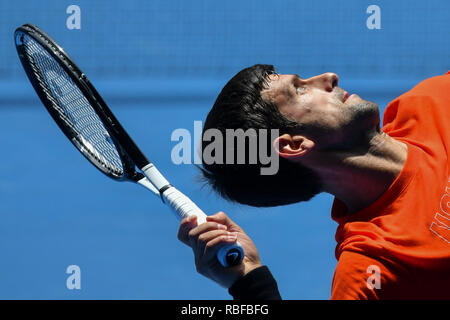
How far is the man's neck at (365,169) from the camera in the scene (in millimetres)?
2449

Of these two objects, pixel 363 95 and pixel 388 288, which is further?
pixel 363 95

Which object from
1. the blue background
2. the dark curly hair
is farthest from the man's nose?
the blue background

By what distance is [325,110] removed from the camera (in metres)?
2.47

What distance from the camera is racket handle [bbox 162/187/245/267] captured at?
218 centimetres

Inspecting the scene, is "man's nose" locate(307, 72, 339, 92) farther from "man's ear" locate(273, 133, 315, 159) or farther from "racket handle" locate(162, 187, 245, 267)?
"racket handle" locate(162, 187, 245, 267)

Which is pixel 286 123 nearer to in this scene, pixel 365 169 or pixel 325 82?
pixel 325 82

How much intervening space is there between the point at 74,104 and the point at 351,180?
1.42 metres

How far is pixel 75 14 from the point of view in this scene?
21.5 ft

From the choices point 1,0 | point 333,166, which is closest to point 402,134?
point 333,166

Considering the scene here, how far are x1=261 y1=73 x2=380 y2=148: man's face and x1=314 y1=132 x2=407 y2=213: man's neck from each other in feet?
0.17

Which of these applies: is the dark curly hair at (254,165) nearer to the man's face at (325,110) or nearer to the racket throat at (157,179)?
the man's face at (325,110)

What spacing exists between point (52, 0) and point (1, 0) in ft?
1.91

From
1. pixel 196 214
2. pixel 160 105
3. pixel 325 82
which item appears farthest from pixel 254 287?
pixel 160 105

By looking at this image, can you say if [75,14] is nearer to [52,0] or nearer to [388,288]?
[52,0]
